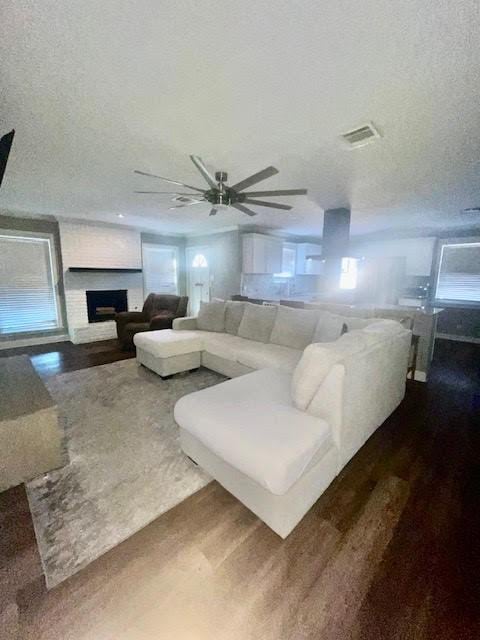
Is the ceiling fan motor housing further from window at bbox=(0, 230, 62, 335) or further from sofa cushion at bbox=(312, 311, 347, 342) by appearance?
window at bbox=(0, 230, 62, 335)

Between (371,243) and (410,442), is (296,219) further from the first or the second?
(410,442)

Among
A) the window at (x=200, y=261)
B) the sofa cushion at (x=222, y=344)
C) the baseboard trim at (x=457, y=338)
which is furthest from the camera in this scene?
the window at (x=200, y=261)

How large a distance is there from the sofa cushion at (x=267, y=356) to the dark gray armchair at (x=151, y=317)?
1931mm

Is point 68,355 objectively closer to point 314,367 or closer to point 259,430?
point 259,430

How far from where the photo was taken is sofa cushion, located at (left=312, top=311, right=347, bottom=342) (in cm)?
269

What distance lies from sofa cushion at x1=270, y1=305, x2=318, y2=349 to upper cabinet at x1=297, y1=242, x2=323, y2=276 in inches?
187

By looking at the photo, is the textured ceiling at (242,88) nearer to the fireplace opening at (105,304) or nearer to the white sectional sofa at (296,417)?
the white sectional sofa at (296,417)

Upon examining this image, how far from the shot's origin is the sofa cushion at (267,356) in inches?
103

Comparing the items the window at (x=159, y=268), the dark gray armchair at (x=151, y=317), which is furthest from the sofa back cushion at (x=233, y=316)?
the window at (x=159, y=268)

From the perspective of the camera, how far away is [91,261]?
5.23 metres

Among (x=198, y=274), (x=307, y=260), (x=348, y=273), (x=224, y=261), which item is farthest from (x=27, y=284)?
(x=307, y=260)

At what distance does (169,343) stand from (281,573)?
8.13 feet

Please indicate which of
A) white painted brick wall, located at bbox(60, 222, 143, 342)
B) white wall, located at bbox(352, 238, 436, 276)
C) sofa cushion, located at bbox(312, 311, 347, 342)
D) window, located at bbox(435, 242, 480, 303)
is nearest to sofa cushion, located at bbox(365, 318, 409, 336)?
sofa cushion, located at bbox(312, 311, 347, 342)

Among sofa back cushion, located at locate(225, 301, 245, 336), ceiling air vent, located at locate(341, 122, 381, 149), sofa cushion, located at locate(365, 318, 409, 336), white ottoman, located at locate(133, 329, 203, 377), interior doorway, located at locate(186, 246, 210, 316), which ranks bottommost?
white ottoman, located at locate(133, 329, 203, 377)
